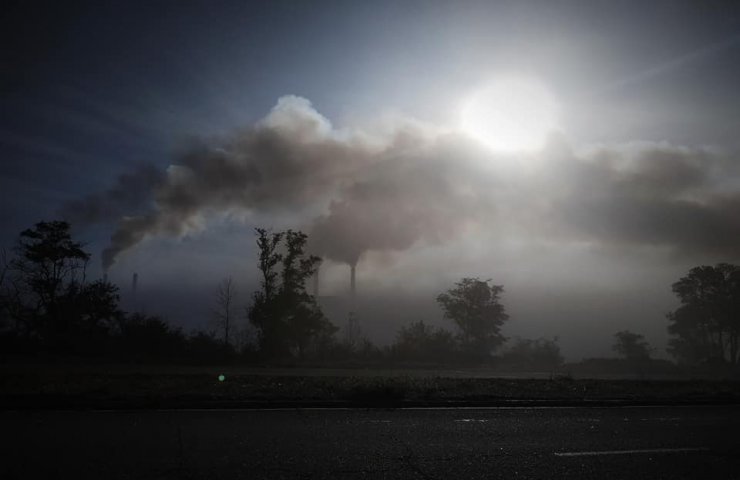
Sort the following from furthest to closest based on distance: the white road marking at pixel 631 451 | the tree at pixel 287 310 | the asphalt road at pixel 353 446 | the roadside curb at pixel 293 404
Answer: the tree at pixel 287 310 → the roadside curb at pixel 293 404 → the white road marking at pixel 631 451 → the asphalt road at pixel 353 446

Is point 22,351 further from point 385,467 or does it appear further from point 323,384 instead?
point 385,467

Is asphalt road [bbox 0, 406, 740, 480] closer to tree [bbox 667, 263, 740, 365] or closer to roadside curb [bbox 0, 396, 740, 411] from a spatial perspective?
roadside curb [bbox 0, 396, 740, 411]

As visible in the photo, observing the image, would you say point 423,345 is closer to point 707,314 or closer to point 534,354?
point 534,354

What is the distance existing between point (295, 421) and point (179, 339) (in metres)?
22.0

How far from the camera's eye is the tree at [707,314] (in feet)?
161

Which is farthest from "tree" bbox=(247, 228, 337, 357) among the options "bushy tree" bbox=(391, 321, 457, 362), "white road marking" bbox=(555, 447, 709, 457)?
"white road marking" bbox=(555, 447, 709, 457)

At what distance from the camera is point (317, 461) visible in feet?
20.0

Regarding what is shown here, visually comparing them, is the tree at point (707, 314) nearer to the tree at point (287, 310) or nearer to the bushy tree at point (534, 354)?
the bushy tree at point (534, 354)

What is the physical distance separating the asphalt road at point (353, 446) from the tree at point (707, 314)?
1945 inches

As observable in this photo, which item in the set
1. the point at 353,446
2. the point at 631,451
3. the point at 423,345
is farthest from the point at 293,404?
the point at 423,345

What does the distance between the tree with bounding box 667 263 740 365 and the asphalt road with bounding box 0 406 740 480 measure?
162ft

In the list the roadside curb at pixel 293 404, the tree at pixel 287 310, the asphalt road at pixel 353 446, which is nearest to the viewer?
the asphalt road at pixel 353 446

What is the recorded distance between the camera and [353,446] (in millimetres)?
6914

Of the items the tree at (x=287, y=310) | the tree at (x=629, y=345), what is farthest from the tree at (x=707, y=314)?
the tree at (x=287, y=310)
